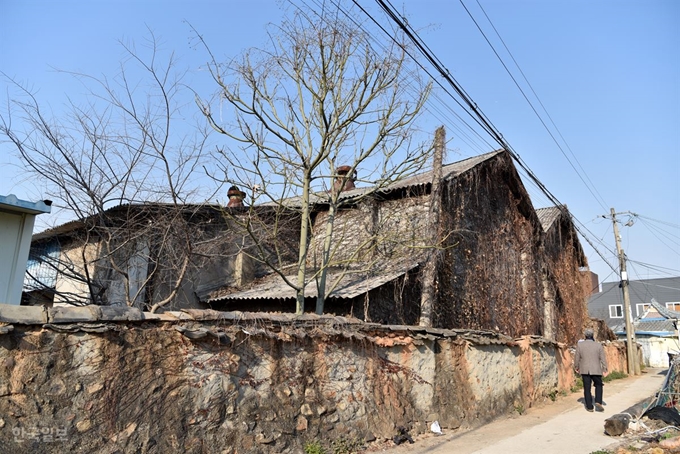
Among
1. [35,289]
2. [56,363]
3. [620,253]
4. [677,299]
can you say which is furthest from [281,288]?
[677,299]

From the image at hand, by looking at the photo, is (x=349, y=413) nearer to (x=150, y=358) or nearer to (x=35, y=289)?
(x=150, y=358)

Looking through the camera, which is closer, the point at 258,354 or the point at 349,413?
the point at 258,354

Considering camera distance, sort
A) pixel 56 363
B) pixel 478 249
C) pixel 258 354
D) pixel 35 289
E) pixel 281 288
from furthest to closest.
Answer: pixel 478 249 → pixel 281 288 → pixel 35 289 → pixel 258 354 → pixel 56 363

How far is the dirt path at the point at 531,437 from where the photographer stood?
725 cm

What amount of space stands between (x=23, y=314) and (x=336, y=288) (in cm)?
745

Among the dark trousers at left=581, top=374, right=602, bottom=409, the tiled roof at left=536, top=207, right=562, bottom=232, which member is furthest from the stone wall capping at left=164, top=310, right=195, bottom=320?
the tiled roof at left=536, top=207, right=562, bottom=232

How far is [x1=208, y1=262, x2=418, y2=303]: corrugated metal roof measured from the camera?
10.7 metres

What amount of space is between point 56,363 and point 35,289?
630 cm

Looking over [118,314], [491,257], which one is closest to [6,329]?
[118,314]

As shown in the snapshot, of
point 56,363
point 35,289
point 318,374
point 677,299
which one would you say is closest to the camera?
point 56,363

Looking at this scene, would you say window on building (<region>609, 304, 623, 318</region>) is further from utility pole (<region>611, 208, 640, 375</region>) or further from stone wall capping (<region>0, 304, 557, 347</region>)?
stone wall capping (<region>0, 304, 557, 347</region>)

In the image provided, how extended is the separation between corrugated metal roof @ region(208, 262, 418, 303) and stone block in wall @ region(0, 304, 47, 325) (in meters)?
6.06

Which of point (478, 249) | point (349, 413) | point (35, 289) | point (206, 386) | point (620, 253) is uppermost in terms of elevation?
point (620, 253)

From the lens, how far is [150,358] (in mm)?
5203
